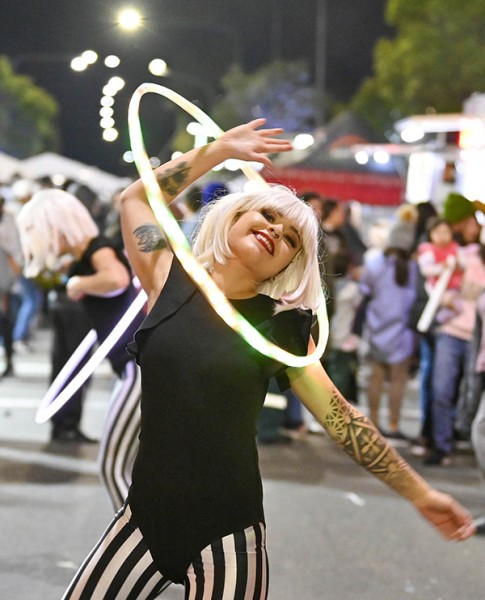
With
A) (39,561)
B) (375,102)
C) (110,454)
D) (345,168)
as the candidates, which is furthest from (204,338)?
(375,102)

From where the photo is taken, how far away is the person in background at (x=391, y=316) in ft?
33.8

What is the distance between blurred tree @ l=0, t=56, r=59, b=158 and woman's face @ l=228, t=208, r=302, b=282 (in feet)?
253

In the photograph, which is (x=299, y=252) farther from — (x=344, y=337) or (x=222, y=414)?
(x=344, y=337)

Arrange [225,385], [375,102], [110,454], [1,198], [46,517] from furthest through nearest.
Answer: [375,102]
[1,198]
[46,517]
[110,454]
[225,385]

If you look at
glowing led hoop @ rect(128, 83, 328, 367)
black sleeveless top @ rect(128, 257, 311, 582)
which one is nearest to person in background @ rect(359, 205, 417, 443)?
glowing led hoop @ rect(128, 83, 328, 367)

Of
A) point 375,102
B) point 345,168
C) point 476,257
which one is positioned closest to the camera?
point 476,257

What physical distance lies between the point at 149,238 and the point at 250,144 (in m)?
0.43

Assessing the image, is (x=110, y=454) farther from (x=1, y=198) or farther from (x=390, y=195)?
(x=390, y=195)

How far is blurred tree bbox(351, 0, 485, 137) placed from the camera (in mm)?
47469

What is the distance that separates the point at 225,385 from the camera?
10.9 feet

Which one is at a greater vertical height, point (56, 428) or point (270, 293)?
point (270, 293)

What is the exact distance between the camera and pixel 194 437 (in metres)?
3.29

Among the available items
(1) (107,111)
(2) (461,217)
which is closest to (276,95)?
(2) (461,217)

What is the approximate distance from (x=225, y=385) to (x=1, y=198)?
34.7 ft
